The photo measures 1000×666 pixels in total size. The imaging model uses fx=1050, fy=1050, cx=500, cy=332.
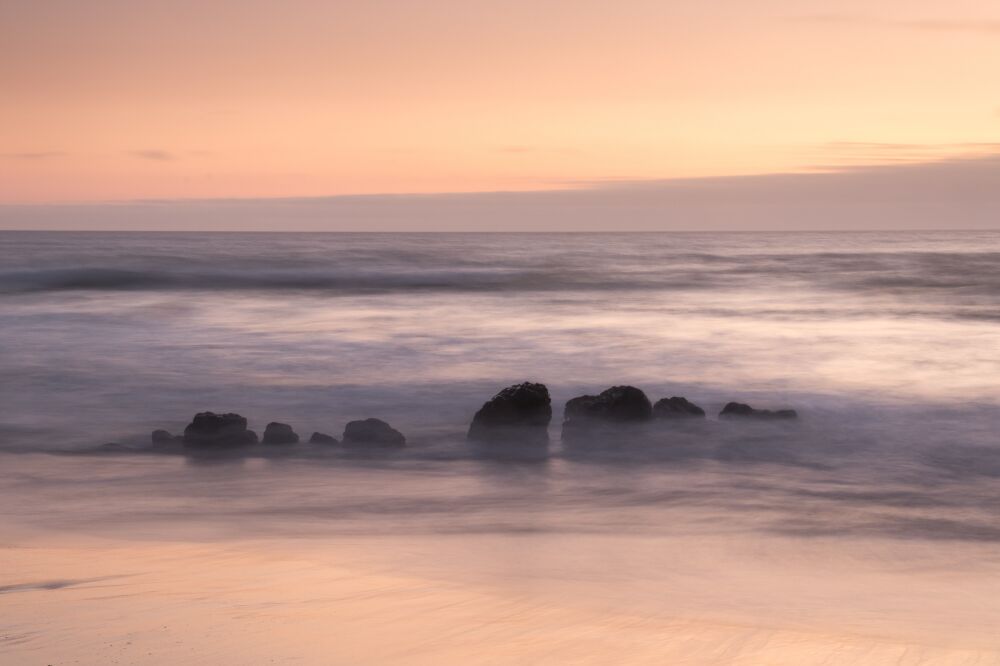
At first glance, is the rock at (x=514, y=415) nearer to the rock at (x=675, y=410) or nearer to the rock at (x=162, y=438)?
the rock at (x=675, y=410)

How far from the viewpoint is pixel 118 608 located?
455 cm

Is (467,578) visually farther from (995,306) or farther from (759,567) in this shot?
(995,306)

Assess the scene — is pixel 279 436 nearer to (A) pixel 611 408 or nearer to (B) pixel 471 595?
(A) pixel 611 408

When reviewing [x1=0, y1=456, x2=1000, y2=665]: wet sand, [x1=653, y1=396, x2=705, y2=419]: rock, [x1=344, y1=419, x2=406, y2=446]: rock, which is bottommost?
[x1=0, y1=456, x2=1000, y2=665]: wet sand

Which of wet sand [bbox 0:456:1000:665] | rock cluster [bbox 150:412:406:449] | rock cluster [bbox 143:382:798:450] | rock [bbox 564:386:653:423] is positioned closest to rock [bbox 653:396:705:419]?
rock cluster [bbox 143:382:798:450]

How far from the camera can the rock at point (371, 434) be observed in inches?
379

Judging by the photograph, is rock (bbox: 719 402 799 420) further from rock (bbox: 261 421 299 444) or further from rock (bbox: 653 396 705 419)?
rock (bbox: 261 421 299 444)

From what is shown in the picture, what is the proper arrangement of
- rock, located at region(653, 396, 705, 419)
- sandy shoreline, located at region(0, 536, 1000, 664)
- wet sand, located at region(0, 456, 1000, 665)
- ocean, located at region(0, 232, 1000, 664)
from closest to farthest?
sandy shoreline, located at region(0, 536, 1000, 664)
wet sand, located at region(0, 456, 1000, 665)
ocean, located at region(0, 232, 1000, 664)
rock, located at region(653, 396, 705, 419)

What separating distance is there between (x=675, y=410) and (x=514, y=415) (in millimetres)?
1864

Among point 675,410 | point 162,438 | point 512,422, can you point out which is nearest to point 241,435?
point 162,438

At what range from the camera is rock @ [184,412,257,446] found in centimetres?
927

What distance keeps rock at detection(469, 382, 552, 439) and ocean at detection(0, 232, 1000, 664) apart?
12.2 inches

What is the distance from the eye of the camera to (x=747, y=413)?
11.3m

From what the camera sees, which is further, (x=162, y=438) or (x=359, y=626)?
(x=162, y=438)
